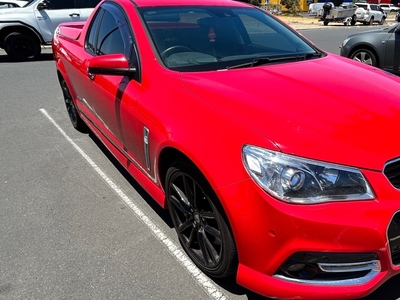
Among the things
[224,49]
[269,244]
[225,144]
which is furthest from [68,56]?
[269,244]

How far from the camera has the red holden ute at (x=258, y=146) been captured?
181cm

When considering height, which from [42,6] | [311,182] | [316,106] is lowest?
[311,182]

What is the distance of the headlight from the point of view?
5.93 feet

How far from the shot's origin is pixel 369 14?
107ft

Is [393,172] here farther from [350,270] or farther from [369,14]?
[369,14]

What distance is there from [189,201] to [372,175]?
1.11 m

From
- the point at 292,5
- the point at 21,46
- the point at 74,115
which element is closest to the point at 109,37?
the point at 74,115

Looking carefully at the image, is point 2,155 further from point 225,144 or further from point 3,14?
point 3,14

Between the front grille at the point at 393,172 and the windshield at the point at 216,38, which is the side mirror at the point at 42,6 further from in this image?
the front grille at the point at 393,172

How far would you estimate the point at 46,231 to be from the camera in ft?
9.92

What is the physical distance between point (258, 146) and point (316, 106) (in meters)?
0.55

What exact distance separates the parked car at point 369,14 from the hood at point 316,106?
3399cm

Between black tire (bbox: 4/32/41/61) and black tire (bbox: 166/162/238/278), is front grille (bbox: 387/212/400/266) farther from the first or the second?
black tire (bbox: 4/32/41/61)

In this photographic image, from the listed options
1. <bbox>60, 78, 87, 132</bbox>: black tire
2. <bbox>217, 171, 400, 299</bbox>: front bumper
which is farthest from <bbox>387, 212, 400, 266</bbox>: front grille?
<bbox>60, 78, 87, 132</bbox>: black tire
